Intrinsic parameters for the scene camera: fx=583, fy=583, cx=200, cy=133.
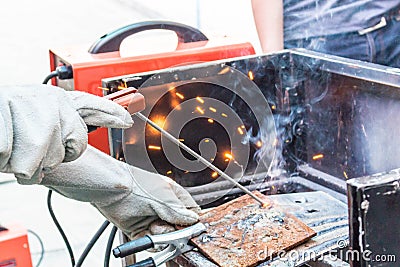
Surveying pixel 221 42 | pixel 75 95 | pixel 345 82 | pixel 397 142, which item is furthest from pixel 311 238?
pixel 221 42

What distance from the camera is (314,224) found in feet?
4.16

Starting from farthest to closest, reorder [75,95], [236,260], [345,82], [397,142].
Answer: [345,82]
[397,142]
[236,260]
[75,95]

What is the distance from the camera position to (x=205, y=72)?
146 centimetres

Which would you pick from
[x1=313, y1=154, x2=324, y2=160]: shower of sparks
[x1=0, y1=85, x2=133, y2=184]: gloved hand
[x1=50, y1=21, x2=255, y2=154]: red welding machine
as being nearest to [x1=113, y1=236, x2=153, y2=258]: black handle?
[x1=0, y1=85, x2=133, y2=184]: gloved hand

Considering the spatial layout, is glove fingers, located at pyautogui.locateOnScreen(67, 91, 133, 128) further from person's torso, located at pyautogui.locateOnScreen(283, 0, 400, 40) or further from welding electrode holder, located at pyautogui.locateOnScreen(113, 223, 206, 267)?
person's torso, located at pyautogui.locateOnScreen(283, 0, 400, 40)

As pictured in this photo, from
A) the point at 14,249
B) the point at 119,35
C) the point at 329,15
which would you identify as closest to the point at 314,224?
the point at 119,35

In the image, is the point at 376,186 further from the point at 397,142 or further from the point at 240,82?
the point at 240,82

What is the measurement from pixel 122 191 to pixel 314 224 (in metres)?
0.42

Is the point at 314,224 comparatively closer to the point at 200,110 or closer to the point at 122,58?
the point at 200,110

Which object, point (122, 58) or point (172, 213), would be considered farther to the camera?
point (122, 58)

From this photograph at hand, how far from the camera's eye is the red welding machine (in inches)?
57.9

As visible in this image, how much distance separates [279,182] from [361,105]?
0.32m

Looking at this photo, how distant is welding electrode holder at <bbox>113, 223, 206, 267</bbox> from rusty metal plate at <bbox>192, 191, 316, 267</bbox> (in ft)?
0.06

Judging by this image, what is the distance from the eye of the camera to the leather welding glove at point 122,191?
1.12 m
